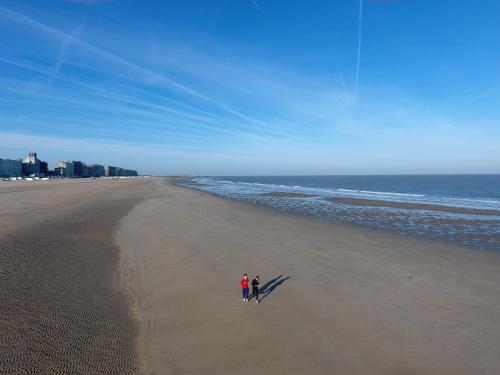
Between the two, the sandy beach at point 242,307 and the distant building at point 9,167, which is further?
the distant building at point 9,167

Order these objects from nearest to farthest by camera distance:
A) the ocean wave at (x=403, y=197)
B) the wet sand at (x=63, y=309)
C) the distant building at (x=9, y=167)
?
the wet sand at (x=63, y=309) < the ocean wave at (x=403, y=197) < the distant building at (x=9, y=167)

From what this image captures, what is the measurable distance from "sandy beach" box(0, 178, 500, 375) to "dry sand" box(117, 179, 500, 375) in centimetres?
5

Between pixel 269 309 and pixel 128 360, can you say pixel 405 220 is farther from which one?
pixel 128 360

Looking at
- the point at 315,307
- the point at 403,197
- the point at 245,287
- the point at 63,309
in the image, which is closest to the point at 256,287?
the point at 245,287

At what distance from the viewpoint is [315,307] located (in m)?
10.2

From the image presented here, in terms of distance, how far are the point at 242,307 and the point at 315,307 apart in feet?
8.23

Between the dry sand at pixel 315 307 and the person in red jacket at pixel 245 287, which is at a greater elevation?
the person in red jacket at pixel 245 287

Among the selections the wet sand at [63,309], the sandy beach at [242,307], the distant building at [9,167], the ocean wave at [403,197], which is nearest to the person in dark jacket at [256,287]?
the sandy beach at [242,307]

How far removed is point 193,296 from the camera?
35.6 ft

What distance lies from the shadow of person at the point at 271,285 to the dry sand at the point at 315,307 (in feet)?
0.37

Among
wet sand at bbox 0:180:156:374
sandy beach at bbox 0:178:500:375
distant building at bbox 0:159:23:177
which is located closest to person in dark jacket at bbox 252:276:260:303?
sandy beach at bbox 0:178:500:375

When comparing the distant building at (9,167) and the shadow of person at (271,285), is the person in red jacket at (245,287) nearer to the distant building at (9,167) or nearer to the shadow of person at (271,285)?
the shadow of person at (271,285)

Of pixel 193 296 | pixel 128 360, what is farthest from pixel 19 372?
pixel 193 296

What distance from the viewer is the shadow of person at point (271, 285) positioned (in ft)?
37.0
